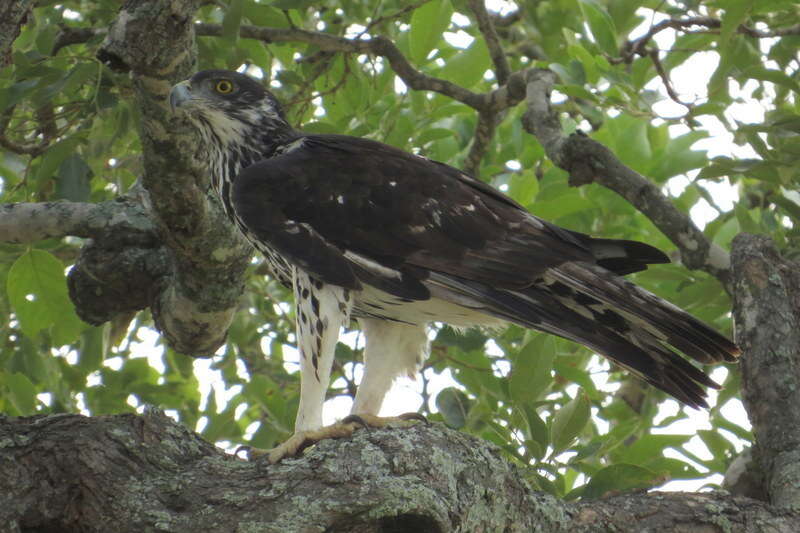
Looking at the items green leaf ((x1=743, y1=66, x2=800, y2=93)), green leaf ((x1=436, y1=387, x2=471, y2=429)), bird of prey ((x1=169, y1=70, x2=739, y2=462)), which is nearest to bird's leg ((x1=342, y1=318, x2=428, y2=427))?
bird of prey ((x1=169, y1=70, x2=739, y2=462))

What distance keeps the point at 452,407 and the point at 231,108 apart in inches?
74.9

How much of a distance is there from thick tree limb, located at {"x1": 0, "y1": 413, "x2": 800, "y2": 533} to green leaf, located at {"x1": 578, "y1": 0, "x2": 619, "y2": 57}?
101 inches

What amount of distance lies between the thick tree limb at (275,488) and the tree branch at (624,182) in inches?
59.5

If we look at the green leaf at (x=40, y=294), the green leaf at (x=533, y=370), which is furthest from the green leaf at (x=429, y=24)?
the green leaf at (x=40, y=294)

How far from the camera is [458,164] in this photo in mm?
6402

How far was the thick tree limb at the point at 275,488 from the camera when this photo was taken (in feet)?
9.40

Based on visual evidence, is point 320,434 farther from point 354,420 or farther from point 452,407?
point 452,407

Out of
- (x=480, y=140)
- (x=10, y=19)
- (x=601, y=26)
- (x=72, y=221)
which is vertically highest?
(x=480, y=140)

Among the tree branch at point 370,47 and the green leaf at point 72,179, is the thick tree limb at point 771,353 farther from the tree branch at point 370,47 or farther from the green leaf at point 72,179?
the green leaf at point 72,179

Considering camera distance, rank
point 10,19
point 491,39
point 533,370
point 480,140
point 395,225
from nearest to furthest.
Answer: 1. point 10,19
2. point 533,370
3. point 395,225
4. point 491,39
5. point 480,140

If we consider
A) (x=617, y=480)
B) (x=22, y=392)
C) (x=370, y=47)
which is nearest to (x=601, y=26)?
(x=370, y=47)

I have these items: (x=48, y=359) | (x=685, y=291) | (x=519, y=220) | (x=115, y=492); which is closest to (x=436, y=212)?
(x=519, y=220)

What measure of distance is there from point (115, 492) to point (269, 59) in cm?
335

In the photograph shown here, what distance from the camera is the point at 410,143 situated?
5918 mm
